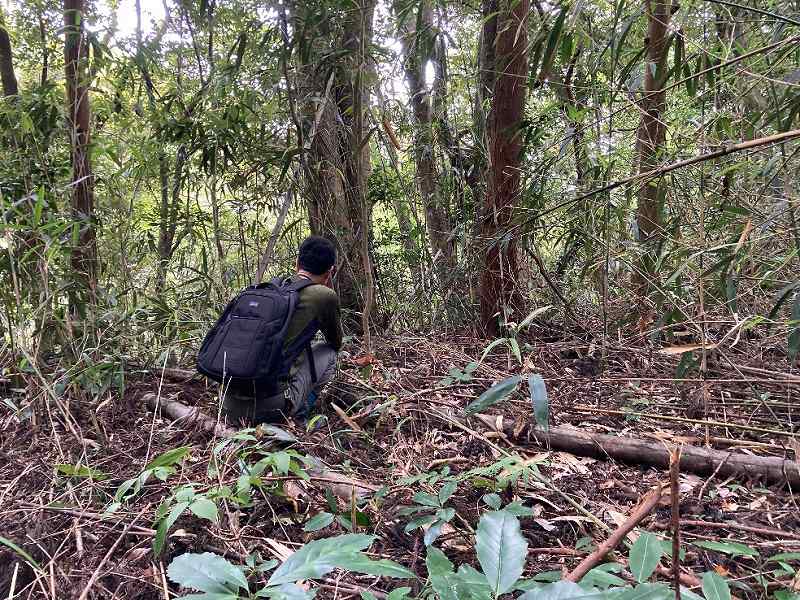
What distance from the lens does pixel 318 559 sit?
2.59 ft

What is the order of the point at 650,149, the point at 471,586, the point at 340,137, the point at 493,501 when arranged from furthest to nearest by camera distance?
the point at 340,137 < the point at 650,149 < the point at 493,501 < the point at 471,586

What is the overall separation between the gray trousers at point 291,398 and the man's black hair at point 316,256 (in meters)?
0.46

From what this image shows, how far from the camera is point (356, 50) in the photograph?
9.50ft

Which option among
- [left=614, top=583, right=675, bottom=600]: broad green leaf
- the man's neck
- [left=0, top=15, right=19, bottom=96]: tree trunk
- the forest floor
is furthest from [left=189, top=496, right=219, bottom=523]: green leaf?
[left=0, top=15, right=19, bottom=96]: tree trunk

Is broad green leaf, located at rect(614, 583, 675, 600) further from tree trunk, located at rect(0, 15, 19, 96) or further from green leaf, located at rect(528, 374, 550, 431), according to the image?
tree trunk, located at rect(0, 15, 19, 96)

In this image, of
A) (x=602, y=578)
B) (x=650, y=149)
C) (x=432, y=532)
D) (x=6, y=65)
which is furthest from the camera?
(x=6, y=65)

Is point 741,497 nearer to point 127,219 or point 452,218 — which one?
point 452,218

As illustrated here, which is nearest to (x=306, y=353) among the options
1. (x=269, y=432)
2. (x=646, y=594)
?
(x=269, y=432)

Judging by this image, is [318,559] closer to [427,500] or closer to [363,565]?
[363,565]

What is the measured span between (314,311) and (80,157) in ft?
5.40

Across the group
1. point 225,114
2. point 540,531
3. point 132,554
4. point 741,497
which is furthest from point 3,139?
point 741,497

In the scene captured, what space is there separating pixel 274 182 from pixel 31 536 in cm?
268

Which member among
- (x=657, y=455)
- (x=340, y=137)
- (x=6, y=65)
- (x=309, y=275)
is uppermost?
(x=6, y=65)

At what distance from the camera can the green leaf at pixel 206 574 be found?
76 centimetres
